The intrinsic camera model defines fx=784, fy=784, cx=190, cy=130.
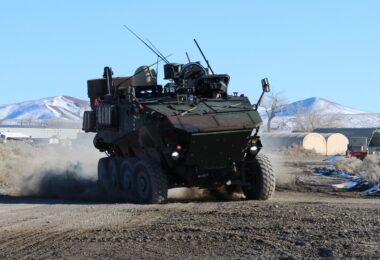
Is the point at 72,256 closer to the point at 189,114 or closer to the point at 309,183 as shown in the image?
the point at 189,114

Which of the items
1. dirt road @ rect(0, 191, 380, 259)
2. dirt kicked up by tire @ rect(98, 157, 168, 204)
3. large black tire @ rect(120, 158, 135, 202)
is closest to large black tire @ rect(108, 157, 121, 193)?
dirt kicked up by tire @ rect(98, 157, 168, 204)

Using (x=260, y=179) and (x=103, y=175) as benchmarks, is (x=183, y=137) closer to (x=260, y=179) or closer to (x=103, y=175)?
(x=260, y=179)

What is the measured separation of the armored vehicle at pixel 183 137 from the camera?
17.0 metres

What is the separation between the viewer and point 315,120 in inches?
4537

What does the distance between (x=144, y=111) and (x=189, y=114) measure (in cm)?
107

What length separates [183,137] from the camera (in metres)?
16.9

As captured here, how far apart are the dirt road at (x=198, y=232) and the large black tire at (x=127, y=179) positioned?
9.27ft

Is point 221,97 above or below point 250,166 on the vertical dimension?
above

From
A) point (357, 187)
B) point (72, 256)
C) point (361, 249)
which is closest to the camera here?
point (361, 249)

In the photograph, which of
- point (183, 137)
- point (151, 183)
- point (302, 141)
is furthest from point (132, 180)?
point (302, 141)

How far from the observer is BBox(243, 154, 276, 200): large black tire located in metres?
18.0

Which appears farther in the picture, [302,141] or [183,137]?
[302,141]

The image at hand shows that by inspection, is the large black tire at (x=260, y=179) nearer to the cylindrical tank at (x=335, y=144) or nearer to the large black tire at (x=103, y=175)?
the large black tire at (x=103, y=175)

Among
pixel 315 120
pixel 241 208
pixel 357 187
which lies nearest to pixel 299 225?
pixel 241 208
